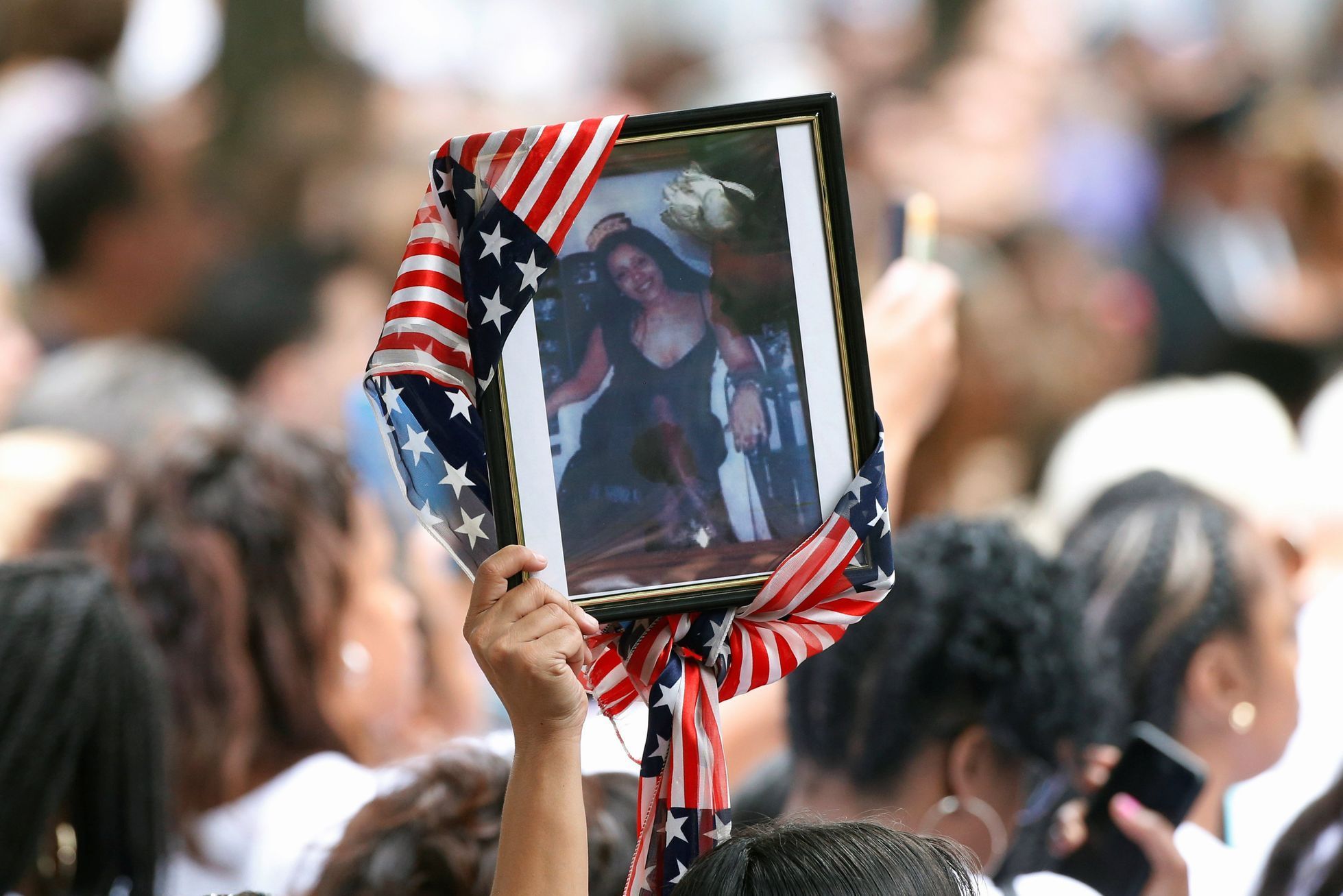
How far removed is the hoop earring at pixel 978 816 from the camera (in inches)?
65.7

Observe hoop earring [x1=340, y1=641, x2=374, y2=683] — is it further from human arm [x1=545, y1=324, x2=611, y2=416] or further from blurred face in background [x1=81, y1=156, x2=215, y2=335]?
blurred face in background [x1=81, y1=156, x2=215, y2=335]

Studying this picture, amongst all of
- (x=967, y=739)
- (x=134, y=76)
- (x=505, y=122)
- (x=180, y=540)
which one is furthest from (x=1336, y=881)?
(x=134, y=76)

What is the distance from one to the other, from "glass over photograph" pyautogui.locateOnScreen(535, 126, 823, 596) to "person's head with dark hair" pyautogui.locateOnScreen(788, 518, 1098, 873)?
0.67m

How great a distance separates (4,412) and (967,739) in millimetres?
2633

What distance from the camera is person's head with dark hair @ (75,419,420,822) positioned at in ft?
6.70

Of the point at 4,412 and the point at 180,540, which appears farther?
the point at 4,412

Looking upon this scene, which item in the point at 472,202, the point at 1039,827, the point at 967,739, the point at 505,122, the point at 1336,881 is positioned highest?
the point at 505,122

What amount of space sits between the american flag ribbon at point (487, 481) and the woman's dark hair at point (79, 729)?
690mm

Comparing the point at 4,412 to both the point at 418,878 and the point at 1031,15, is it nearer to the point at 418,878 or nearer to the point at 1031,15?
the point at 418,878

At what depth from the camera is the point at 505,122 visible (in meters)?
4.78

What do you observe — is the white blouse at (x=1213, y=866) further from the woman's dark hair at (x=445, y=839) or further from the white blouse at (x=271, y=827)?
the white blouse at (x=271, y=827)

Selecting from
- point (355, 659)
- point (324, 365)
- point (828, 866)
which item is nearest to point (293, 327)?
point (324, 365)

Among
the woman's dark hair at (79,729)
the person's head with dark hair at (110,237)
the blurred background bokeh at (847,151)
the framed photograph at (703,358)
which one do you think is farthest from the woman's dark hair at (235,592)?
the person's head with dark hair at (110,237)

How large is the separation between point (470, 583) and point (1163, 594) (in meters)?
1.04
